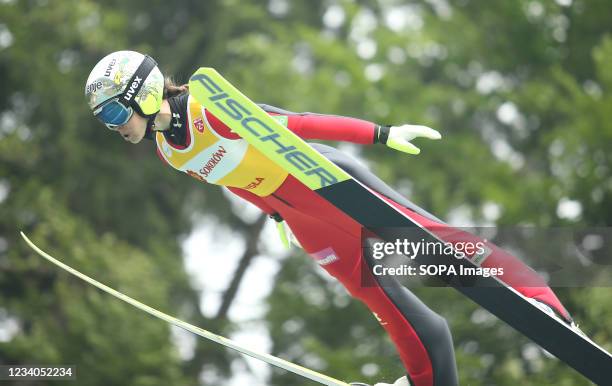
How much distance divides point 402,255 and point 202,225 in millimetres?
9848

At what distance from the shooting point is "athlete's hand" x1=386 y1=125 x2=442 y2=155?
153 inches

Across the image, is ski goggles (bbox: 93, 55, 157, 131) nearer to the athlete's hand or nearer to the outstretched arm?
the outstretched arm

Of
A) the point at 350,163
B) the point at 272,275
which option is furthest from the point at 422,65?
the point at 350,163

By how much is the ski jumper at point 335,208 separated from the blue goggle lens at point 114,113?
0.18 meters

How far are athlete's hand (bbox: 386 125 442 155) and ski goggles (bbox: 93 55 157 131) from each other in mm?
1066

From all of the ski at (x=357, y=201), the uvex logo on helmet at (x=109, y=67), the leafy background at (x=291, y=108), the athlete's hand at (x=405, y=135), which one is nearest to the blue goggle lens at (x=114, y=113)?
the uvex logo on helmet at (x=109, y=67)

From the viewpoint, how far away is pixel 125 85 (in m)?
4.00

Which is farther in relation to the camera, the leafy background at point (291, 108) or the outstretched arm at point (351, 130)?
the leafy background at point (291, 108)

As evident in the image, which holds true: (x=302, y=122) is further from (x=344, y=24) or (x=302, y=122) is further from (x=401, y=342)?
(x=344, y=24)

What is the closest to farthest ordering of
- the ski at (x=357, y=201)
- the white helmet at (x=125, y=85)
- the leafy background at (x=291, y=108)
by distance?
the ski at (x=357, y=201), the white helmet at (x=125, y=85), the leafy background at (x=291, y=108)

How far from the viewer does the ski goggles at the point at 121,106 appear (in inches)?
158
